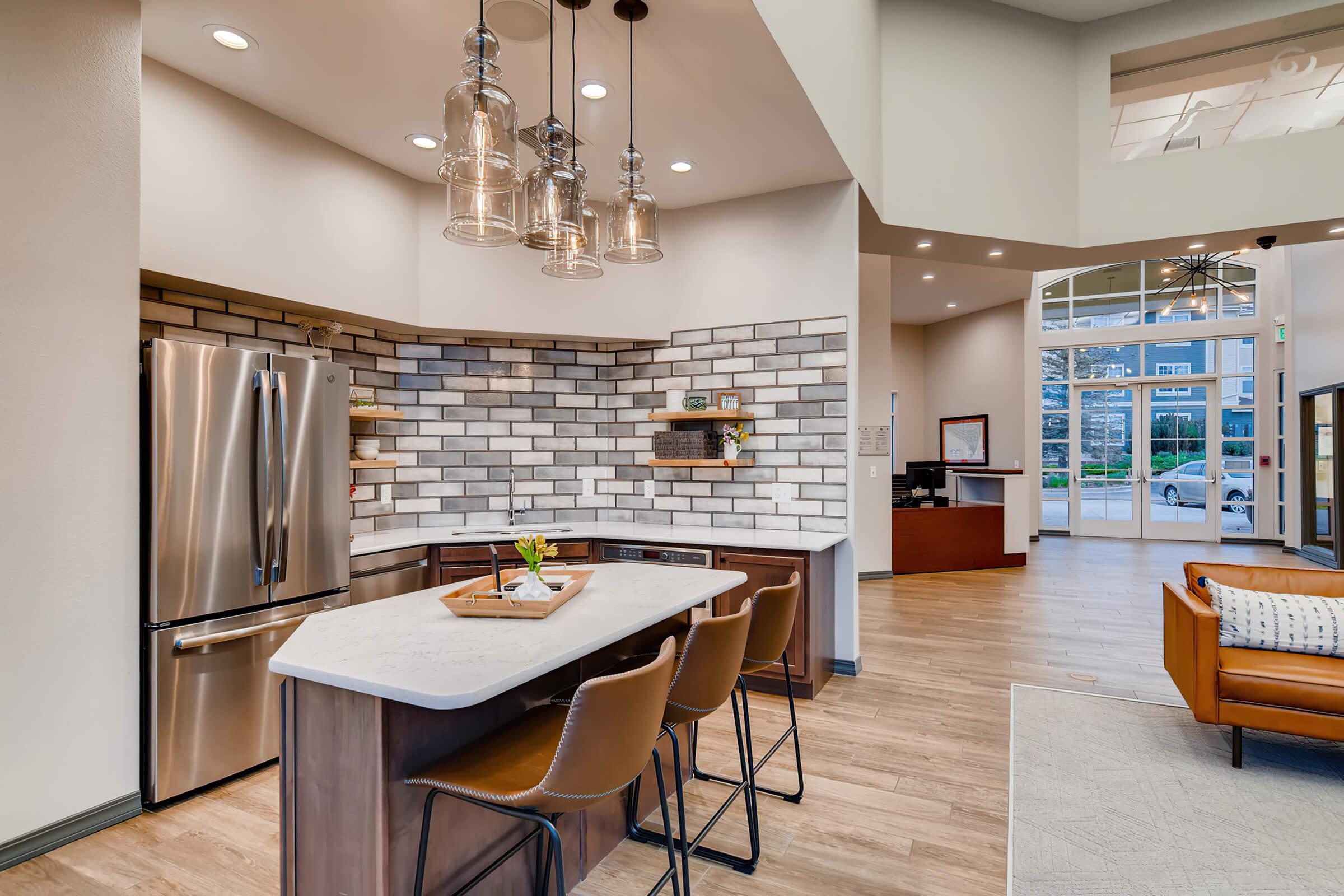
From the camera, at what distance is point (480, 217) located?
207 centimetres

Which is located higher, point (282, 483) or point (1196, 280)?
point (1196, 280)

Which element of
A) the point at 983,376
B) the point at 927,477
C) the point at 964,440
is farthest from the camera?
the point at 964,440

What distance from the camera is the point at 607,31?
257cm

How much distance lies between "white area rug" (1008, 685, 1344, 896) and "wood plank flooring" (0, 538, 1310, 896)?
14 centimetres

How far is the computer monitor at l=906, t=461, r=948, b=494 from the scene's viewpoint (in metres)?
8.09

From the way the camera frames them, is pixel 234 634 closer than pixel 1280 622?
Yes

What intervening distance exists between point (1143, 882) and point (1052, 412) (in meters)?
9.71

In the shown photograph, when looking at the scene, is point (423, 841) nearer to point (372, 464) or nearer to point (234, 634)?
point (234, 634)

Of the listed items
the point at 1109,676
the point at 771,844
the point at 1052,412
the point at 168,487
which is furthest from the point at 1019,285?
the point at 168,487

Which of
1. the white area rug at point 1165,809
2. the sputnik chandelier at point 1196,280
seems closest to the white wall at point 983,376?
the sputnik chandelier at point 1196,280

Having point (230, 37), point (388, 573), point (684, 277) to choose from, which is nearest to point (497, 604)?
point (388, 573)

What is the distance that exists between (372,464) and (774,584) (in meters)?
2.38

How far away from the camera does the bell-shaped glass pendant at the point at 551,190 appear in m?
2.06

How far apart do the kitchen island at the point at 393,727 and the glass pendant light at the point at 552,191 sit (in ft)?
3.95
